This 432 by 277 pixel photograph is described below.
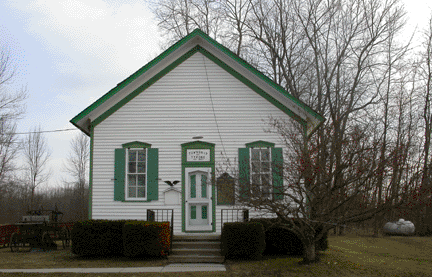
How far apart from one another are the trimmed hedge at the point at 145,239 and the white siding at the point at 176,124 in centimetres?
228

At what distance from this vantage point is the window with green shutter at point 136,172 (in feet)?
44.0

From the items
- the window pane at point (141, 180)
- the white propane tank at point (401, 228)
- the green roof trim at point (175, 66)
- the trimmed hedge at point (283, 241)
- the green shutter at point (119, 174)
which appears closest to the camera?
the trimmed hedge at point (283, 241)

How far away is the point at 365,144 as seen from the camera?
9.96 metres

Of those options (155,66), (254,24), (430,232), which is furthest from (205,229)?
(254,24)

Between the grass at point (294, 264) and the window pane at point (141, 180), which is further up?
the window pane at point (141, 180)

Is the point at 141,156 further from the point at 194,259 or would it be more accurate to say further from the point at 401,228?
the point at 401,228

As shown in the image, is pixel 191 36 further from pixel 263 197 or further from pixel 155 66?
pixel 263 197

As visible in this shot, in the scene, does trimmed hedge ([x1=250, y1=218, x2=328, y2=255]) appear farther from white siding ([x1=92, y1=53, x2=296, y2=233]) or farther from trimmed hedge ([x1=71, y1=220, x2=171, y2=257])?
trimmed hedge ([x1=71, y1=220, x2=171, y2=257])

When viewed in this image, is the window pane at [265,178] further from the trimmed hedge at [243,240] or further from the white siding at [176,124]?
the white siding at [176,124]

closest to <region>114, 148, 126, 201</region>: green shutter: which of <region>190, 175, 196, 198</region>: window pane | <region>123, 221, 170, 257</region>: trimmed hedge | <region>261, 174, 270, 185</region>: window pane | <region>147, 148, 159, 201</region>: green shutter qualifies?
<region>147, 148, 159, 201</region>: green shutter

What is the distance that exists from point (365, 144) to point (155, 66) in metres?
7.19

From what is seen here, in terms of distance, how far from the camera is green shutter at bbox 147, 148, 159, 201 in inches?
527

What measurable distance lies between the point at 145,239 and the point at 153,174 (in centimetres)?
295

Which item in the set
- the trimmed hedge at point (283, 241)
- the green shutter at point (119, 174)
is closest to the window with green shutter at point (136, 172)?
the green shutter at point (119, 174)
